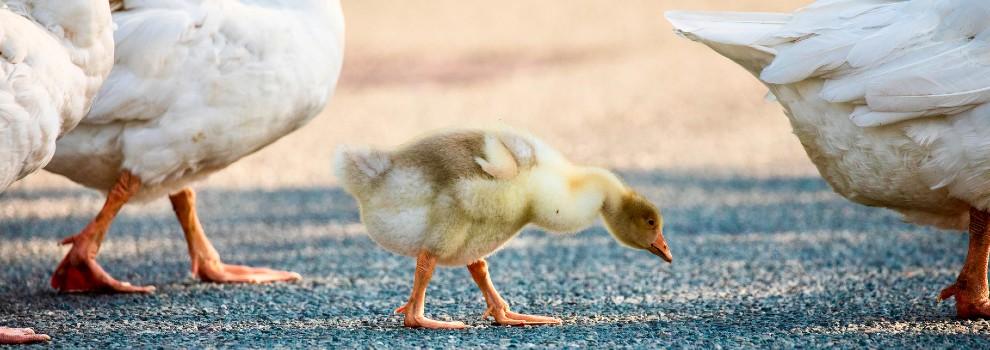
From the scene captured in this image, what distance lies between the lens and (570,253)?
6.25 metres

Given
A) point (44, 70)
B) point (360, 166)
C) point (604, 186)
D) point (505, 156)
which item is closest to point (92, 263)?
point (44, 70)

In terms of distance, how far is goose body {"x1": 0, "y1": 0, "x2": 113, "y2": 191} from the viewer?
3879 millimetres

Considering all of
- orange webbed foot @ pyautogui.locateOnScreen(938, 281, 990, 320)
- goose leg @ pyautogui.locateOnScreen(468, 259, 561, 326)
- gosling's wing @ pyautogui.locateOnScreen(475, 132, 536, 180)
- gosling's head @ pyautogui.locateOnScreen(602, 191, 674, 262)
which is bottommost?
goose leg @ pyautogui.locateOnScreen(468, 259, 561, 326)

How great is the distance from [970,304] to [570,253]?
2.28 m

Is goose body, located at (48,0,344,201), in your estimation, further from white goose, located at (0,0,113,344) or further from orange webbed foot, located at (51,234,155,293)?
white goose, located at (0,0,113,344)

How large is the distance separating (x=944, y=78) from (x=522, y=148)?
150cm

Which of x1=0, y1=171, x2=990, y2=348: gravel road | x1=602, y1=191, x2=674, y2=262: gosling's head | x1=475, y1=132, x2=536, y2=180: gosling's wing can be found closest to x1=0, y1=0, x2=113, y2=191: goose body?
x1=0, y1=171, x2=990, y2=348: gravel road

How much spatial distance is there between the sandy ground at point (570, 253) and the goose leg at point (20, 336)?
0.18m

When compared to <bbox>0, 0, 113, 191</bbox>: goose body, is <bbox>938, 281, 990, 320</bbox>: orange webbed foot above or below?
below

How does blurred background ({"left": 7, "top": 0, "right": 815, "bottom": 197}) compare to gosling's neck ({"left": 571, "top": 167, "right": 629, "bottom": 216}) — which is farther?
blurred background ({"left": 7, "top": 0, "right": 815, "bottom": 197})

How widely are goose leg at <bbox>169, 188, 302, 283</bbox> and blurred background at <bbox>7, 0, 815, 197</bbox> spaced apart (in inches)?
53.6

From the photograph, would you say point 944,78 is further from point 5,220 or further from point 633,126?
point 633,126

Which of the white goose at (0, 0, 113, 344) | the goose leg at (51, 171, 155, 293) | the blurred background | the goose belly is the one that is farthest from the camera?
the blurred background

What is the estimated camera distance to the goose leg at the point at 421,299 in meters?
4.10
